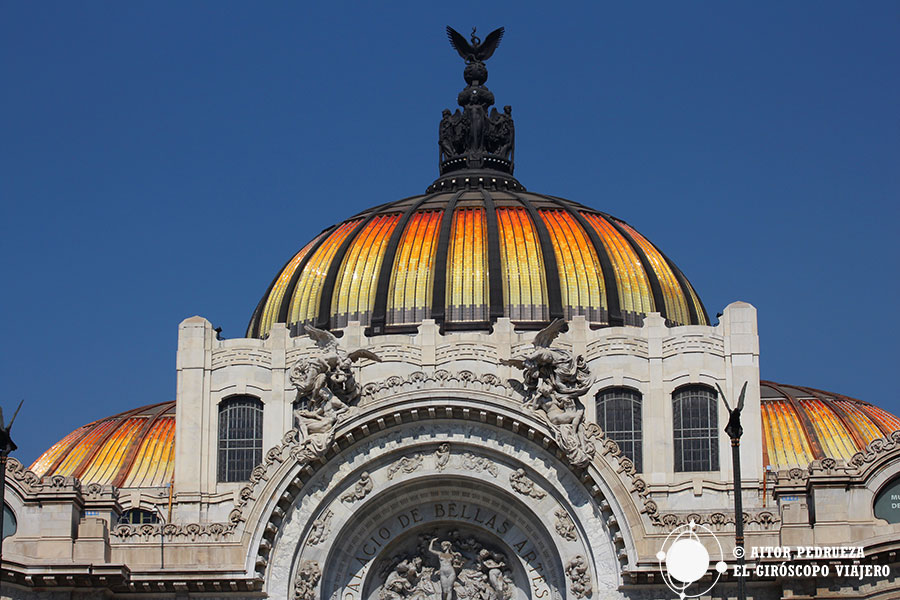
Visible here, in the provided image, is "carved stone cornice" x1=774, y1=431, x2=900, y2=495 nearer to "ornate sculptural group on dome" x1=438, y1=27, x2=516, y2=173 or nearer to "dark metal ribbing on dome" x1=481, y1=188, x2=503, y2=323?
"dark metal ribbing on dome" x1=481, y1=188, x2=503, y2=323

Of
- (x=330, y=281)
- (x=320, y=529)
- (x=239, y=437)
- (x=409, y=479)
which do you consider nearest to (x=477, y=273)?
(x=330, y=281)

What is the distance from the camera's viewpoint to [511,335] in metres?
70.4

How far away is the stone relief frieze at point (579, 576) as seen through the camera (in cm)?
6406

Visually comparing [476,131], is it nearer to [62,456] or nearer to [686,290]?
[686,290]

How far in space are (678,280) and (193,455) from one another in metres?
19.3

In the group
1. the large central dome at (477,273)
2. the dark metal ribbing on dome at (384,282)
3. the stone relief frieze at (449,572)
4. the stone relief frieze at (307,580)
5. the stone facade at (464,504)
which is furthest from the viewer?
the dark metal ribbing on dome at (384,282)

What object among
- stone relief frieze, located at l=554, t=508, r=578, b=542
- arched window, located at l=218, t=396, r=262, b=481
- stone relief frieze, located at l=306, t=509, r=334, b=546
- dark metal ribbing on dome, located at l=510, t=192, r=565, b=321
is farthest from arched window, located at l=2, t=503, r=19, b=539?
dark metal ribbing on dome, located at l=510, t=192, r=565, b=321

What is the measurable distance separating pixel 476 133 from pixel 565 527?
2352 cm

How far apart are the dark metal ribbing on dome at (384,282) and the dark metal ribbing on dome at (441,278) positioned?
5.17 ft

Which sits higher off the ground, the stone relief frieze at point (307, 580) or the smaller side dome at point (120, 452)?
the smaller side dome at point (120, 452)

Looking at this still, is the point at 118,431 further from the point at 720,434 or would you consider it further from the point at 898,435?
the point at 898,435

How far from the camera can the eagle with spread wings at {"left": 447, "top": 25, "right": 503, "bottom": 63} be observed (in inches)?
3386

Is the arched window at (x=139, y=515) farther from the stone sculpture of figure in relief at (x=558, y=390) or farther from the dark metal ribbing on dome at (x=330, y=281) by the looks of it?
the stone sculpture of figure in relief at (x=558, y=390)

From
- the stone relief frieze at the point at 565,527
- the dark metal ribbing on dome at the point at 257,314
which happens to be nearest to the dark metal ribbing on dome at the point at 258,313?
the dark metal ribbing on dome at the point at 257,314
